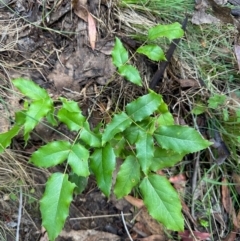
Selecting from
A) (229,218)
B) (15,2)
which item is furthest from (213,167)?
(15,2)

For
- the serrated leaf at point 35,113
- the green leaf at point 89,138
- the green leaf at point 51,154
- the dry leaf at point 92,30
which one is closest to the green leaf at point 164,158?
the green leaf at point 89,138

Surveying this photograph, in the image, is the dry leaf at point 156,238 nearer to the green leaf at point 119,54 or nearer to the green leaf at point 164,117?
the green leaf at point 164,117

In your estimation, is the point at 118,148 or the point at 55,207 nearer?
the point at 55,207

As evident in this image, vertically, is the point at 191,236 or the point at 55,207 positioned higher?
the point at 55,207

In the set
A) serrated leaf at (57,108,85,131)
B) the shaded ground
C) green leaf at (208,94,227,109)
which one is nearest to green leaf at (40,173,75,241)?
serrated leaf at (57,108,85,131)

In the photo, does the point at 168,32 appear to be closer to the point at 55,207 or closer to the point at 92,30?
the point at 92,30

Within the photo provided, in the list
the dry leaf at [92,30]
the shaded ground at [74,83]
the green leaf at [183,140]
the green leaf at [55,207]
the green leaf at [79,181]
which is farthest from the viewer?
the dry leaf at [92,30]

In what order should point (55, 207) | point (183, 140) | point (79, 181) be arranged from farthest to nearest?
point (79, 181) → point (183, 140) → point (55, 207)

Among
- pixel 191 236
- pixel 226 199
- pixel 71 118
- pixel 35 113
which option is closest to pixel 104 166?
pixel 71 118
